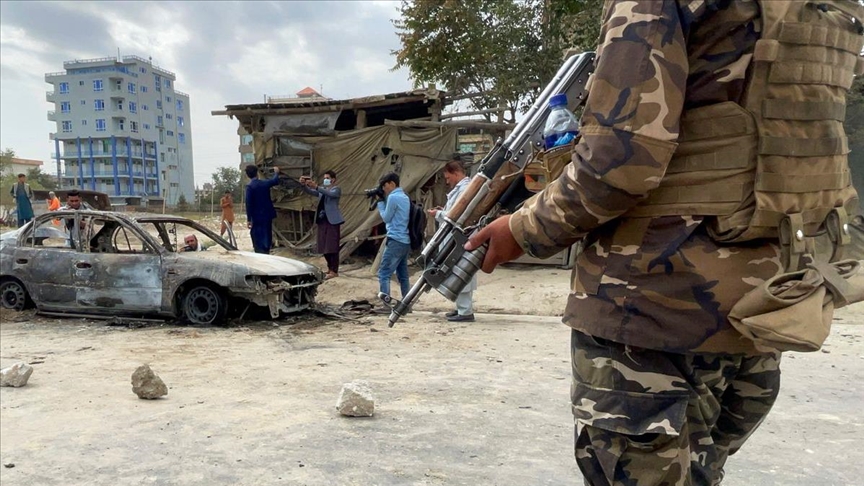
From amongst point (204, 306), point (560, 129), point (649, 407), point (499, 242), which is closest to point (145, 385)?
point (204, 306)

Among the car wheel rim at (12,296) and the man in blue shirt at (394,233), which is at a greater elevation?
the man in blue shirt at (394,233)

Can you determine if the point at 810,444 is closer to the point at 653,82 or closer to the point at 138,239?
the point at 653,82

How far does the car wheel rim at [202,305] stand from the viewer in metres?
6.44

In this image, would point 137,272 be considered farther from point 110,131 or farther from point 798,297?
point 110,131

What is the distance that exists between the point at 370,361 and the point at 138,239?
11.7ft

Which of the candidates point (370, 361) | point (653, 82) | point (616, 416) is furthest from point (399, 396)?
point (653, 82)

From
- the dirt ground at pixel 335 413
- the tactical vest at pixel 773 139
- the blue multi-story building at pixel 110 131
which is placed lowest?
the dirt ground at pixel 335 413

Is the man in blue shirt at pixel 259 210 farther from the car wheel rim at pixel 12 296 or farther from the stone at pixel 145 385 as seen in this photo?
the stone at pixel 145 385

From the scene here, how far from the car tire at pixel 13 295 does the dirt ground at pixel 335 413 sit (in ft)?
4.10

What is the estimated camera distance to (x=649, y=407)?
1.26 meters

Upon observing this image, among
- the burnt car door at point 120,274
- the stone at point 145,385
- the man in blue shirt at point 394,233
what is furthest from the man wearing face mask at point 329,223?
the stone at point 145,385

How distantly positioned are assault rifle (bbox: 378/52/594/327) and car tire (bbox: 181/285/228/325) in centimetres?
496

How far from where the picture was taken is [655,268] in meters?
1.25

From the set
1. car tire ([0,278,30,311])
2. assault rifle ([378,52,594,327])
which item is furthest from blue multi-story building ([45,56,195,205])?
assault rifle ([378,52,594,327])
